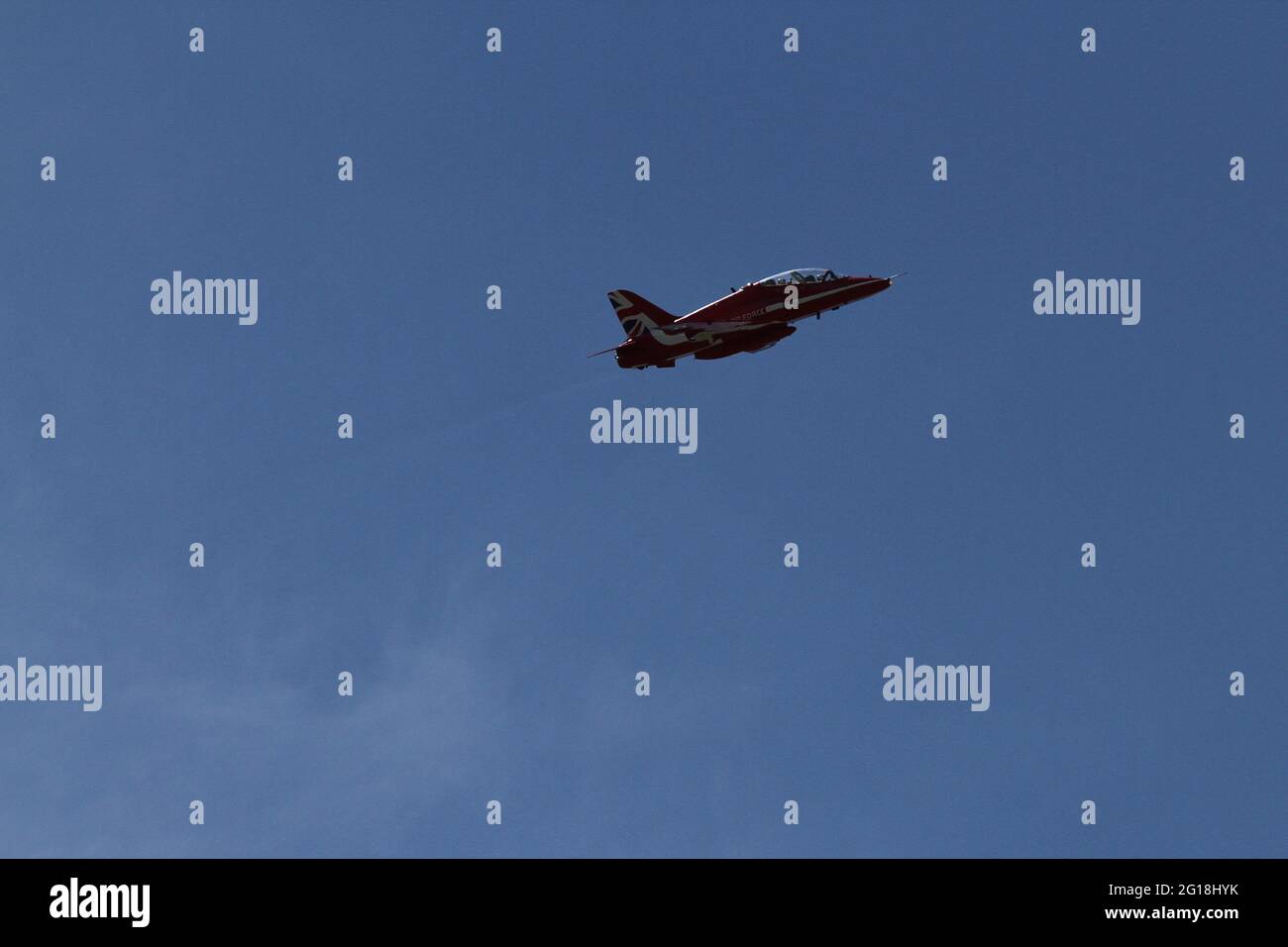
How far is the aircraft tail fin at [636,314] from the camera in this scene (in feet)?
339

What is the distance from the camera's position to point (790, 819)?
95.7m

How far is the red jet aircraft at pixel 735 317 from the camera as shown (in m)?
103

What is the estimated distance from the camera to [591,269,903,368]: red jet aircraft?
103 meters

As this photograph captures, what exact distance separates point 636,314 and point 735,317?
7.20 meters

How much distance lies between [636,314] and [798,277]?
12.4m

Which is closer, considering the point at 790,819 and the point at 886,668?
the point at 790,819

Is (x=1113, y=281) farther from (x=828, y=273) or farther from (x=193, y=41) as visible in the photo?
(x=193, y=41)

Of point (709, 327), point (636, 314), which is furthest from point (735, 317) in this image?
point (636, 314)

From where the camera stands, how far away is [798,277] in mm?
106500

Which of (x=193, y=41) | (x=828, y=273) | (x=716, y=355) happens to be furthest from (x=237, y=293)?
(x=828, y=273)

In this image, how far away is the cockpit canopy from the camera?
10612 centimetres

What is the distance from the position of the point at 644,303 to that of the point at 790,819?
37.0 meters

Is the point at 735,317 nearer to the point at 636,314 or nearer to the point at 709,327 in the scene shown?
the point at 709,327
